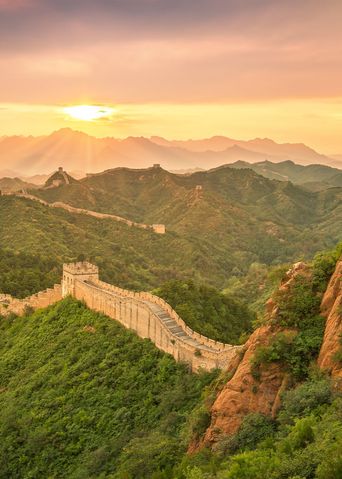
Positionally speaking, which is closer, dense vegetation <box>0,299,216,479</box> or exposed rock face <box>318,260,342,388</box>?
exposed rock face <box>318,260,342,388</box>

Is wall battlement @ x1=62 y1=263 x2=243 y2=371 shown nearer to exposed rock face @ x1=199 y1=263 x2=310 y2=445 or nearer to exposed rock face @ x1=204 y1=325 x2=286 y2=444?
exposed rock face @ x1=199 y1=263 x2=310 y2=445

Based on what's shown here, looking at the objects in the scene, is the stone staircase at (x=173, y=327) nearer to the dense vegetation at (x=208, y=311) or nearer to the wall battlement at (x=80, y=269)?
the dense vegetation at (x=208, y=311)

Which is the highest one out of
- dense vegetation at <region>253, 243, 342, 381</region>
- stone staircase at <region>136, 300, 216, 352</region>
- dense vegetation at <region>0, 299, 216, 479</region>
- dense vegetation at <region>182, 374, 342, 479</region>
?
dense vegetation at <region>253, 243, 342, 381</region>

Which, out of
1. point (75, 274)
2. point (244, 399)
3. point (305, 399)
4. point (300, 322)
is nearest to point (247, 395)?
point (244, 399)

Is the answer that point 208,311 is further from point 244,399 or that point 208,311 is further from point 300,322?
point 244,399

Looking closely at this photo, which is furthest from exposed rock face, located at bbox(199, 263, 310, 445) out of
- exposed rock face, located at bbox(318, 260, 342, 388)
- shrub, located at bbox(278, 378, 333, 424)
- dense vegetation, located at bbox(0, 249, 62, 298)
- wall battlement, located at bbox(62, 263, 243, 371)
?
dense vegetation, located at bbox(0, 249, 62, 298)

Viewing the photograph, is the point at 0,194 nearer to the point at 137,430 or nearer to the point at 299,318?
the point at 137,430

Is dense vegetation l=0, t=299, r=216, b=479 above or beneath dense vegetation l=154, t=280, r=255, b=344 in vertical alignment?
beneath
